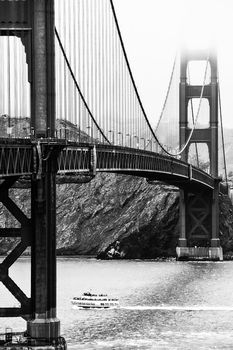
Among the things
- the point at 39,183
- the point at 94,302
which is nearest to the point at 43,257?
the point at 39,183

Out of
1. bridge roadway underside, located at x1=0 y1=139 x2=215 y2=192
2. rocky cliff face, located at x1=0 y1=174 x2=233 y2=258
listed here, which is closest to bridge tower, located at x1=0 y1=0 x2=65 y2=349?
bridge roadway underside, located at x1=0 y1=139 x2=215 y2=192

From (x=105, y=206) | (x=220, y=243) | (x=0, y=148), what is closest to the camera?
(x=0, y=148)

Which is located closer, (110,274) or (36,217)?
(36,217)

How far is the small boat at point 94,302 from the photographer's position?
7988 centimetres

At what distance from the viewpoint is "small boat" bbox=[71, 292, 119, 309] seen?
7988cm

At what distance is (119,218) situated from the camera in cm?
15000

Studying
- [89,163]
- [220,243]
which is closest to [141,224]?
[220,243]

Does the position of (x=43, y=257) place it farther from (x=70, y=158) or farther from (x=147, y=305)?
(x=147, y=305)

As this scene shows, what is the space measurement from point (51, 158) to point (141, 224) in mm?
89491

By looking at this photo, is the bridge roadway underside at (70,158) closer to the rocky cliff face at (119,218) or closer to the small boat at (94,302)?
the small boat at (94,302)

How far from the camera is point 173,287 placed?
9544cm

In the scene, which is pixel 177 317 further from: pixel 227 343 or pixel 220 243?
pixel 220 243

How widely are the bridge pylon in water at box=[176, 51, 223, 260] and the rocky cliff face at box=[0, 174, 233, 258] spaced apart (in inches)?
147

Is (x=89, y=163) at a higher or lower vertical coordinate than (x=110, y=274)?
higher
